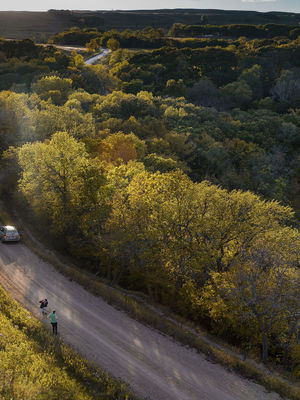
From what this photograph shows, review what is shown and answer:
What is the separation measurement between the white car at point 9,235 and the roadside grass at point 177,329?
12.6 ft

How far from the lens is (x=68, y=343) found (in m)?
25.5

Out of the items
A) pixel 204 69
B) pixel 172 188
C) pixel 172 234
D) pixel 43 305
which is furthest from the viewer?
pixel 204 69

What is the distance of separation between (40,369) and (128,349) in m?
8.29

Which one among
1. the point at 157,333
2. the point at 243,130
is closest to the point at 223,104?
the point at 243,130

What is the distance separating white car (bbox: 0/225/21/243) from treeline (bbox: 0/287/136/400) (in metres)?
14.3

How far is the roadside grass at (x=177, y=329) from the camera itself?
24.3 metres

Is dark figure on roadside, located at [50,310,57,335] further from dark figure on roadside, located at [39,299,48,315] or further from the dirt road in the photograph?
dark figure on roadside, located at [39,299,48,315]

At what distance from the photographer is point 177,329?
28297 mm

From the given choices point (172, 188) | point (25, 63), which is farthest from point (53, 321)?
point (25, 63)

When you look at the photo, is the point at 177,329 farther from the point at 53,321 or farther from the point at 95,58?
the point at 95,58

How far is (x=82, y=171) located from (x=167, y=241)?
40.8 feet

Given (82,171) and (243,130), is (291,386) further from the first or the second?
(243,130)

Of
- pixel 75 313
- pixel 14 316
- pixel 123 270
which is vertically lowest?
pixel 123 270

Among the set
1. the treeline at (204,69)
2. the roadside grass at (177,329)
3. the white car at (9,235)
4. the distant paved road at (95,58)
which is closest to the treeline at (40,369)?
the roadside grass at (177,329)
